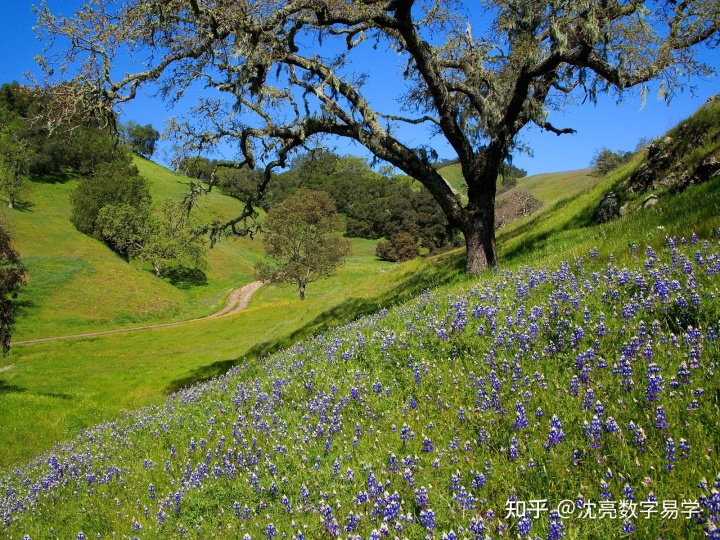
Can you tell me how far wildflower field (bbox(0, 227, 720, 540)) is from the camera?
144 inches

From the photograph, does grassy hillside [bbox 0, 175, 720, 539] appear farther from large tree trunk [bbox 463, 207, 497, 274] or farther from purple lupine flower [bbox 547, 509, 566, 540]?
large tree trunk [bbox 463, 207, 497, 274]

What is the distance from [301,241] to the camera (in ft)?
214

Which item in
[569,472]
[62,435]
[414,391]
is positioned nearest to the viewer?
[569,472]

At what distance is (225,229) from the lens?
59.1 ft

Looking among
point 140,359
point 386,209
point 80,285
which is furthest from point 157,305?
point 386,209

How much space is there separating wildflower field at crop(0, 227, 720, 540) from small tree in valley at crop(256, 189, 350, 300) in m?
54.4

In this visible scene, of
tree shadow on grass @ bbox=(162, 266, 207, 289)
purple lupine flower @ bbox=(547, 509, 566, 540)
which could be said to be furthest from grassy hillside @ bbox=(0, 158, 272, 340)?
purple lupine flower @ bbox=(547, 509, 566, 540)

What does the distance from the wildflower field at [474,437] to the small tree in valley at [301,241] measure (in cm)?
5437

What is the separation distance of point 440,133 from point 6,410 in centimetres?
2533

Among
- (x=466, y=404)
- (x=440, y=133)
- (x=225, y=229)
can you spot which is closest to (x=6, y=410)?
(x=225, y=229)

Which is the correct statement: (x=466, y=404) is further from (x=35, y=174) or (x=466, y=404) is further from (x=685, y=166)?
(x=35, y=174)

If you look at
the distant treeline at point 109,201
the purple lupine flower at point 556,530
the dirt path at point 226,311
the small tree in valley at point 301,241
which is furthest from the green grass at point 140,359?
the distant treeline at point 109,201

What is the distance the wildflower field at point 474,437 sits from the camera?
12.0 feet

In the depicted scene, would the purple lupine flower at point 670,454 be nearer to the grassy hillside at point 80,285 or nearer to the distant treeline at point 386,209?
the grassy hillside at point 80,285
